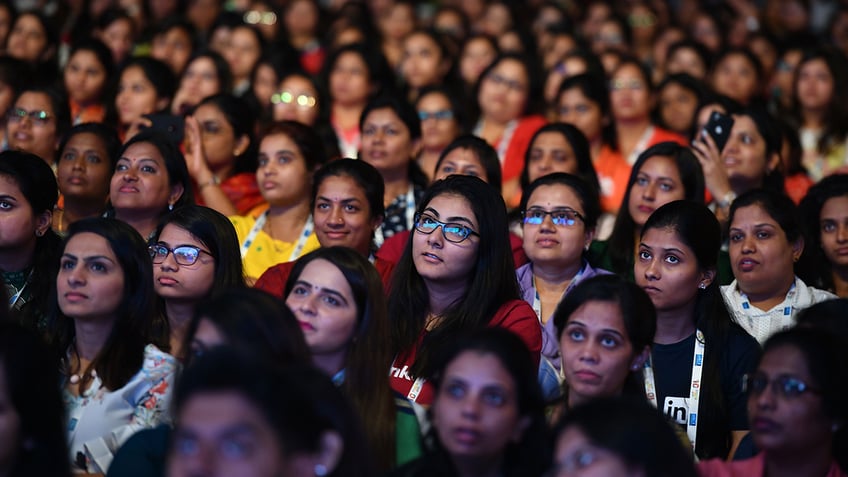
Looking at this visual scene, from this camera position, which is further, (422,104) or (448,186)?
(422,104)

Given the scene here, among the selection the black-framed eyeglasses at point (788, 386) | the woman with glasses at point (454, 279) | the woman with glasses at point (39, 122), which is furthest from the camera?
the woman with glasses at point (39, 122)

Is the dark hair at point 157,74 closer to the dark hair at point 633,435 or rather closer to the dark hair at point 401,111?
the dark hair at point 401,111

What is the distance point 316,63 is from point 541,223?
432 centimetres

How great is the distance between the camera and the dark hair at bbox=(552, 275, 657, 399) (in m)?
3.76

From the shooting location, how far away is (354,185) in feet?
16.8

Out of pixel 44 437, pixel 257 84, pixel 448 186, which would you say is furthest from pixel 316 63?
pixel 44 437

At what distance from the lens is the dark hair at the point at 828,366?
3246mm

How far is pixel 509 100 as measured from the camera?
23.9 ft

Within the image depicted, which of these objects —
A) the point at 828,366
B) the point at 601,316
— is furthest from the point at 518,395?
the point at 828,366

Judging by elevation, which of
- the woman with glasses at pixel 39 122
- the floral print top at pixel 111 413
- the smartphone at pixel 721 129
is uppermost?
the smartphone at pixel 721 129

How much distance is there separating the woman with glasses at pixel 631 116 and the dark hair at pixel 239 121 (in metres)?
1.97

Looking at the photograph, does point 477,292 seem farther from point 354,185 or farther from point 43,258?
point 43,258

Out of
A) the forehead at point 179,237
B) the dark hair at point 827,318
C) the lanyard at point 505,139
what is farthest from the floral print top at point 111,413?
the lanyard at point 505,139

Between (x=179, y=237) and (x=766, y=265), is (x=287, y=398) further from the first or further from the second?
(x=766, y=265)
